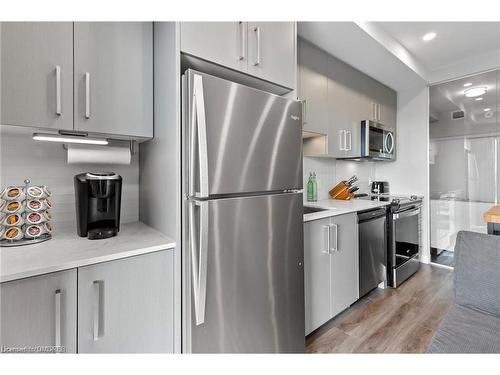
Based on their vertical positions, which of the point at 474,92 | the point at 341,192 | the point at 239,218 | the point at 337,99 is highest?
the point at 474,92

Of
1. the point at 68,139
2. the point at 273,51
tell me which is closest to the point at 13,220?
the point at 68,139

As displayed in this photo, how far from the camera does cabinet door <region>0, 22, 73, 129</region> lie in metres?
0.98

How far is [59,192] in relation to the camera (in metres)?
1.36

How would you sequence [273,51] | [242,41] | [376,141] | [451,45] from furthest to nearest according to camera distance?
[376,141] → [451,45] → [273,51] → [242,41]

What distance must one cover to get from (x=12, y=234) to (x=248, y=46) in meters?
1.45

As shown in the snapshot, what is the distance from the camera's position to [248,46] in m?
1.34

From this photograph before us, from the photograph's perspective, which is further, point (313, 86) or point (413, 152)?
point (413, 152)

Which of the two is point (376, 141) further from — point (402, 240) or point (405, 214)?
point (402, 240)

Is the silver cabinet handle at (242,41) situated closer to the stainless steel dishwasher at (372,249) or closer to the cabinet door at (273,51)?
the cabinet door at (273,51)

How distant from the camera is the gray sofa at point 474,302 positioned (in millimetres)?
950

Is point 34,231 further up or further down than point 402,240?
further up

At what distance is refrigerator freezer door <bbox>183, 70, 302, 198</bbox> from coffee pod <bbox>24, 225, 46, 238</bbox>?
2.38 feet
